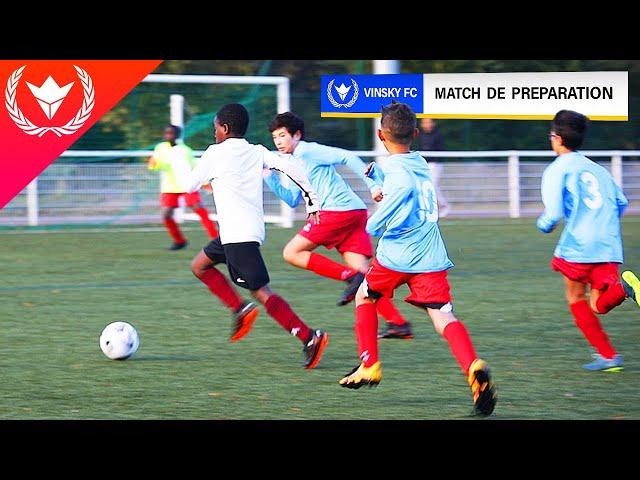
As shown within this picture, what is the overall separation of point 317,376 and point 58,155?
487 inches

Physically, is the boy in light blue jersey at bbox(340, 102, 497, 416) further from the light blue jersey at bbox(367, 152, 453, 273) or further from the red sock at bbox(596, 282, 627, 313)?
the red sock at bbox(596, 282, 627, 313)

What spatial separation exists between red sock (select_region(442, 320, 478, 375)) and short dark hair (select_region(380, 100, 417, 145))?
97cm

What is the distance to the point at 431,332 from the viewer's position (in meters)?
8.41

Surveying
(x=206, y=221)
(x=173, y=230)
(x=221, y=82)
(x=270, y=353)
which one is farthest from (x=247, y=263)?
(x=221, y=82)

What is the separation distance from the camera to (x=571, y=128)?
6.62m

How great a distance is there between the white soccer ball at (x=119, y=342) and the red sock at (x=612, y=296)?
285cm

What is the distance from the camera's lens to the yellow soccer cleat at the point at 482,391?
5320 mm

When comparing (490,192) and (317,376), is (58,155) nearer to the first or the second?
(490,192)

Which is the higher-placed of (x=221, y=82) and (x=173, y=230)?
(x=221, y=82)

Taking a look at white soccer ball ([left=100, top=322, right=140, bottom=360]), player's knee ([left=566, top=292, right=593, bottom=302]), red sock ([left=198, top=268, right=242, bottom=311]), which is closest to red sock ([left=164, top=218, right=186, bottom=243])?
red sock ([left=198, top=268, right=242, bottom=311])
